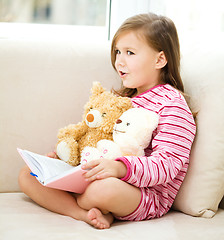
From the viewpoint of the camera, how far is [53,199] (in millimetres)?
1169

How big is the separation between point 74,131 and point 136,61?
0.33 m

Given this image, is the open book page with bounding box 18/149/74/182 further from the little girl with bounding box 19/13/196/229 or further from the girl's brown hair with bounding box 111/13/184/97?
the girl's brown hair with bounding box 111/13/184/97

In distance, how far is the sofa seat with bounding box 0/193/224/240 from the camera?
3.13 feet

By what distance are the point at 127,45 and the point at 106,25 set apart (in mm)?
747

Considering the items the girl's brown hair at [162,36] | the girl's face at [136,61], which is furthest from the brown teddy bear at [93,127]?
the girl's brown hair at [162,36]

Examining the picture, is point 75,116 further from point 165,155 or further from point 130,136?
point 165,155

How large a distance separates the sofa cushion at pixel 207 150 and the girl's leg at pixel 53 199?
13.2 inches

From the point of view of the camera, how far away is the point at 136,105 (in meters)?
1.30

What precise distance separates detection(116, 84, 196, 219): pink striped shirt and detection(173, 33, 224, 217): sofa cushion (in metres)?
0.03

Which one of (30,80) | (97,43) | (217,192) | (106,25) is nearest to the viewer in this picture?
(217,192)

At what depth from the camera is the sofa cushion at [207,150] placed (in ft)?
3.78

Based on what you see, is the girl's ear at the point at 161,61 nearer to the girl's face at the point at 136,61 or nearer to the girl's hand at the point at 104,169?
the girl's face at the point at 136,61

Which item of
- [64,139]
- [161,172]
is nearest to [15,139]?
[64,139]

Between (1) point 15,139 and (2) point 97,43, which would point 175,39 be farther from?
(1) point 15,139
